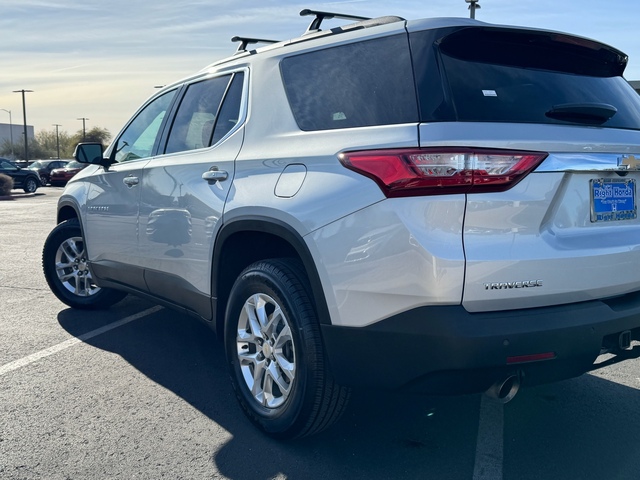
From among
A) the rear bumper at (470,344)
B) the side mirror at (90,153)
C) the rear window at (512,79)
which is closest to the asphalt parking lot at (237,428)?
the rear bumper at (470,344)

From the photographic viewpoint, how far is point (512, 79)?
2.85 meters

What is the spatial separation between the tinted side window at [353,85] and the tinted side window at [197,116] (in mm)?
707

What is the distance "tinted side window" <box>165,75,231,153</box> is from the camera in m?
4.04

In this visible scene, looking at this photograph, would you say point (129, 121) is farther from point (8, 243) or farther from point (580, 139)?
point (8, 243)

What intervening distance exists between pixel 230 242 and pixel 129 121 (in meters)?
2.05

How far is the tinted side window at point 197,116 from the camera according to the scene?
13.3 feet

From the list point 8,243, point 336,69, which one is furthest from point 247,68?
point 8,243

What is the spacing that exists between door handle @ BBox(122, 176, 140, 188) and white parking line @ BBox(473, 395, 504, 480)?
268cm

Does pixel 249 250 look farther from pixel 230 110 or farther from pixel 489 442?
pixel 489 442

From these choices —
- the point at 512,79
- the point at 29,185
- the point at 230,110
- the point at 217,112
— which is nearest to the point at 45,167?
the point at 29,185

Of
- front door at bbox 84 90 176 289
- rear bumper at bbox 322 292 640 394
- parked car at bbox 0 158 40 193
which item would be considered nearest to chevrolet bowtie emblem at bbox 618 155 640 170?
rear bumper at bbox 322 292 640 394

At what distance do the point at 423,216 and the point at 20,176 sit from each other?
1154 inches

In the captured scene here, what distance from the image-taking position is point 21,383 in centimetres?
409

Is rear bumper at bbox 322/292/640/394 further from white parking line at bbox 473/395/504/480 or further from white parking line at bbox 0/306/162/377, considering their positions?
white parking line at bbox 0/306/162/377
